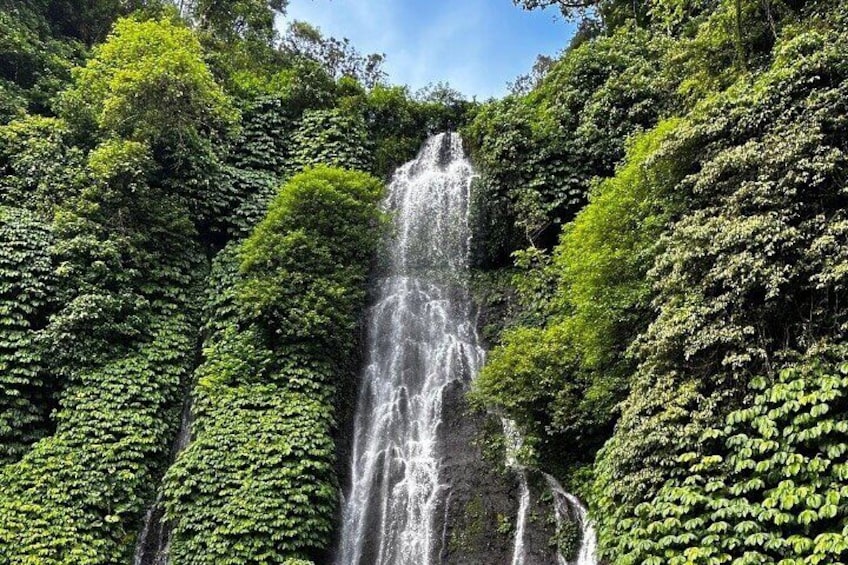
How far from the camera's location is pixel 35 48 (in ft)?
59.6

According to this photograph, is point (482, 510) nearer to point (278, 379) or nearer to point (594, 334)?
point (594, 334)

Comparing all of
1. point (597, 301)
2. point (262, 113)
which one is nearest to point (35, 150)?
point (262, 113)

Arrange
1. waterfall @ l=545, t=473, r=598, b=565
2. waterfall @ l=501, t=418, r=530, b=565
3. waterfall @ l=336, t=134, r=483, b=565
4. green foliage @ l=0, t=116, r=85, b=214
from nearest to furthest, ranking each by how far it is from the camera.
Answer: waterfall @ l=545, t=473, r=598, b=565 → waterfall @ l=501, t=418, r=530, b=565 → waterfall @ l=336, t=134, r=483, b=565 → green foliage @ l=0, t=116, r=85, b=214

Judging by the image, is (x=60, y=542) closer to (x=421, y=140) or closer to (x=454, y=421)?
(x=454, y=421)

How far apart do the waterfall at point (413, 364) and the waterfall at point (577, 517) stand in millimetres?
2086

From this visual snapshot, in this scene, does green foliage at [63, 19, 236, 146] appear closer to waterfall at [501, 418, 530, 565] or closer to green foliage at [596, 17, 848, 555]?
waterfall at [501, 418, 530, 565]

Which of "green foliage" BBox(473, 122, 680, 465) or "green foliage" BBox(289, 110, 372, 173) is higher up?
"green foliage" BBox(289, 110, 372, 173)

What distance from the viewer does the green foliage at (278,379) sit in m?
10.8

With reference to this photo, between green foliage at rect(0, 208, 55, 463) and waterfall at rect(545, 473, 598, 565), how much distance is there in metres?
9.70

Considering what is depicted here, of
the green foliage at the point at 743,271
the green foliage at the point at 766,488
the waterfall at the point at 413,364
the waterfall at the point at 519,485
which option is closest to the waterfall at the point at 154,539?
the waterfall at the point at 413,364

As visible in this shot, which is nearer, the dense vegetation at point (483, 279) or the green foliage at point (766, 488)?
the green foliage at point (766, 488)

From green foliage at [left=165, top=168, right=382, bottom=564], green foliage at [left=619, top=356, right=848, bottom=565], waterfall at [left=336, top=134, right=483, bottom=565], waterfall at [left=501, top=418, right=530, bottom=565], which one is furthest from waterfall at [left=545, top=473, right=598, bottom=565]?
green foliage at [left=165, top=168, right=382, bottom=564]

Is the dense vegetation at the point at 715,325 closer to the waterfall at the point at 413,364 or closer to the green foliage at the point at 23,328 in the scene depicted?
the waterfall at the point at 413,364

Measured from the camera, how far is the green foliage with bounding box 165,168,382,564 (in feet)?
35.3
